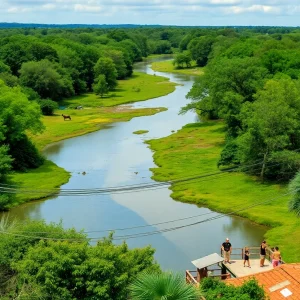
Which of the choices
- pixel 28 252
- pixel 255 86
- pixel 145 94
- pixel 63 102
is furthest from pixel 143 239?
pixel 145 94

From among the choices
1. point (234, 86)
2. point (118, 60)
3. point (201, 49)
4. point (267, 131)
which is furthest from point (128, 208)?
point (201, 49)

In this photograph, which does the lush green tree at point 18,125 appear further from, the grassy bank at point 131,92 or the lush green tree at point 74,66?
the lush green tree at point 74,66

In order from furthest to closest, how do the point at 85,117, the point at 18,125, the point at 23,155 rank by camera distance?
the point at 85,117, the point at 23,155, the point at 18,125

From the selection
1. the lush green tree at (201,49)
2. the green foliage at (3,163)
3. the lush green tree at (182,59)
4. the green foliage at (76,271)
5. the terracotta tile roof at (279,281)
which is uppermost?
the green foliage at (76,271)

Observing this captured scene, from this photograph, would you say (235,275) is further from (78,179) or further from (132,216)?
(78,179)

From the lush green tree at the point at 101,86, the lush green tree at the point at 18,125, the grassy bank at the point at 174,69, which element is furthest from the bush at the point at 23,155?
the grassy bank at the point at 174,69

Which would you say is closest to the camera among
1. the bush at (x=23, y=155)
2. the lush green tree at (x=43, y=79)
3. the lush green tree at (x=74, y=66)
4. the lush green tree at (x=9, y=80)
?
the bush at (x=23, y=155)

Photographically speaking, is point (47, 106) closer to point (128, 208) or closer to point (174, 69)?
point (128, 208)
